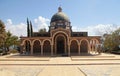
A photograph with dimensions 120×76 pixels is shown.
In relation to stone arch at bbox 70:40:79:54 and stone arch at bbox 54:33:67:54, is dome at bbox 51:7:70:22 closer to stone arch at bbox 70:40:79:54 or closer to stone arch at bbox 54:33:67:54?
stone arch at bbox 54:33:67:54

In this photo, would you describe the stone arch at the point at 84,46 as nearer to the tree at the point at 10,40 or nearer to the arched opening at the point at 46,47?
the arched opening at the point at 46,47

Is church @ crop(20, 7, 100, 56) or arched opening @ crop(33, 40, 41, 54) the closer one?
church @ crop(20, 7, 100, 56)

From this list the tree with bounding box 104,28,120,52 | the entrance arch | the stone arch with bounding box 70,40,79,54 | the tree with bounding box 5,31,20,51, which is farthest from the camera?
the tree with bounding box 5,31,20,51

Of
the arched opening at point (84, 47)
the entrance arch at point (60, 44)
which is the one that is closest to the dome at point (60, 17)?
the entrance arch at point (60, 44)

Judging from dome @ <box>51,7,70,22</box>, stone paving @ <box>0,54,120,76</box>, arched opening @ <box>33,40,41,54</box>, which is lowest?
stone paving @ <box>0,54,120,76</box>

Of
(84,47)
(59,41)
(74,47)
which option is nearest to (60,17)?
(59,41)

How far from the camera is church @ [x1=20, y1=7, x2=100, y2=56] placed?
41.0 m

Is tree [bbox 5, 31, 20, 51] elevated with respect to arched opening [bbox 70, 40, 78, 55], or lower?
elevated

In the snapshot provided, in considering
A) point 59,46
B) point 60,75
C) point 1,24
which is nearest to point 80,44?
point 59,46

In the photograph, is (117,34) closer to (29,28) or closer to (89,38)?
(89,38)

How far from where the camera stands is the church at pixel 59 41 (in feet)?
134

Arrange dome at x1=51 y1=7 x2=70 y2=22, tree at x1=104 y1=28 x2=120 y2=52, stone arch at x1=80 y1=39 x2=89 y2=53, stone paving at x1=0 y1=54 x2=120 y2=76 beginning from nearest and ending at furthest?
stone paving at x1=0 y1=54 x2=120 y2=76, stone arch at x1=80 y1=39 x2=89 y2=53, dome at x1=51 y1=7 x2=70 y2=22, tree at x1=104 y1=28 x2=120 y2=52

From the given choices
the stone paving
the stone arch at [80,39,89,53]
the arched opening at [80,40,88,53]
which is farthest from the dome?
the stone paving

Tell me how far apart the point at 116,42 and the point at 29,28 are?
22.3 metres
